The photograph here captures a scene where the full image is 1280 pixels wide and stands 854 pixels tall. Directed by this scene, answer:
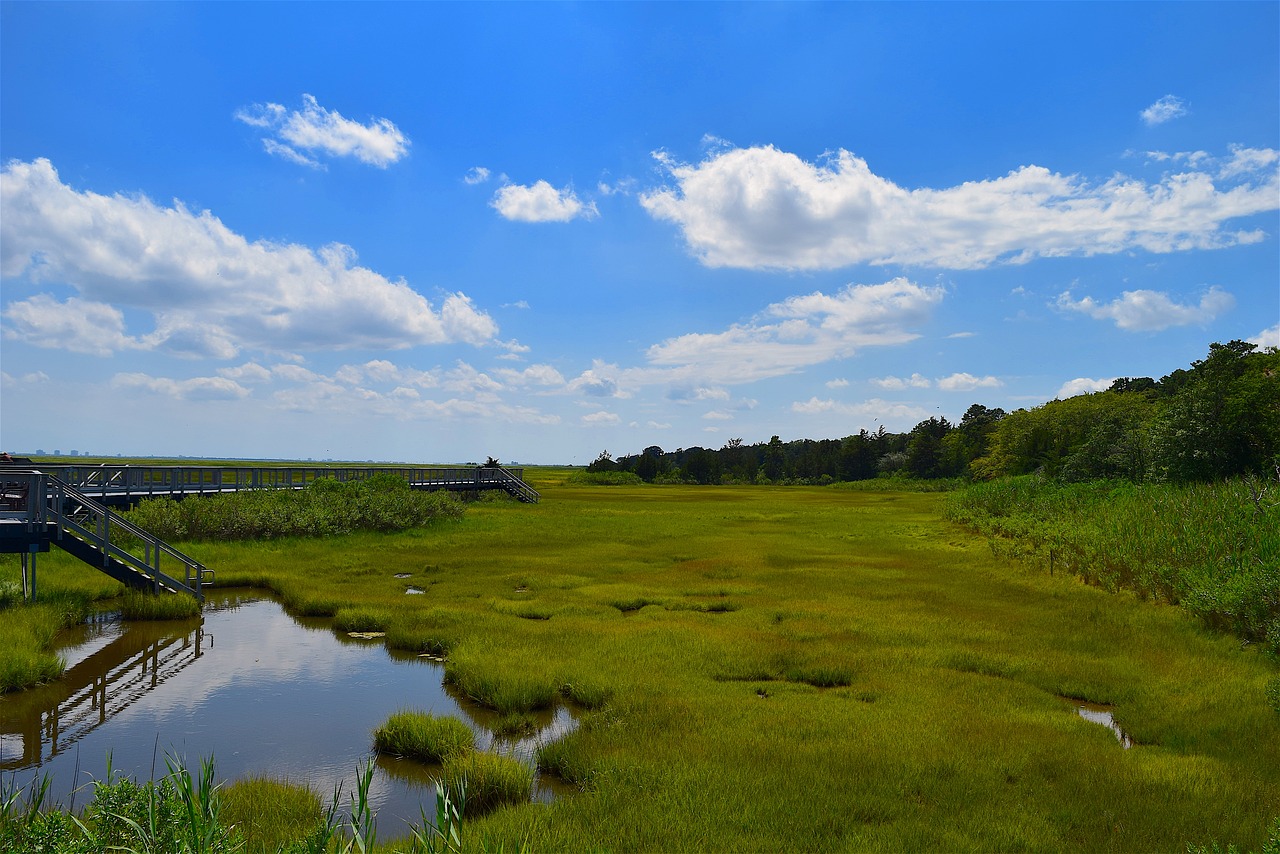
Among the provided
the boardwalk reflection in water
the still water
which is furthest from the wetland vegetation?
the boardwalk reflection in water

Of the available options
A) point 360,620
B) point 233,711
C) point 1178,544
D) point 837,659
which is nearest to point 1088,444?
point 1178,544

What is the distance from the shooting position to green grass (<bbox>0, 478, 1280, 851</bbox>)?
25.8 ft

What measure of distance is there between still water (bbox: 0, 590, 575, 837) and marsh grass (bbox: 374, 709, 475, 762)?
0.83 ft

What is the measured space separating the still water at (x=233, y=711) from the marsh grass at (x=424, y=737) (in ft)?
0.83

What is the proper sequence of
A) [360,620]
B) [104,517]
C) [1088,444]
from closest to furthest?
[360,620] → [104,517] → [1088,444]

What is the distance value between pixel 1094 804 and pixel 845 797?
9.51 feet

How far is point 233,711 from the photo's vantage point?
12070mm

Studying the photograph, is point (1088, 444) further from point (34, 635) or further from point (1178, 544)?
point (34, 635)

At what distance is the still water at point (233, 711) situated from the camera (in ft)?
31.3

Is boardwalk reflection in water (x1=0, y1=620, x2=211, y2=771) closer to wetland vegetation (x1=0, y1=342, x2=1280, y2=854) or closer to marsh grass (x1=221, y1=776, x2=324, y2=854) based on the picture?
wetland vegetation (x1=0, y1=342, x2=1280, y2=854)

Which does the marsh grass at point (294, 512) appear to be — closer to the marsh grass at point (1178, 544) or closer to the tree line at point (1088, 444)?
the marsh grass at point (1178, 544)

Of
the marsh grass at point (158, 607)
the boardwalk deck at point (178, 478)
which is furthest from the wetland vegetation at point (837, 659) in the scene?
the boardwalk deck at point (178, 478)

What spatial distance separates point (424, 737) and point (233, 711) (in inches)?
168

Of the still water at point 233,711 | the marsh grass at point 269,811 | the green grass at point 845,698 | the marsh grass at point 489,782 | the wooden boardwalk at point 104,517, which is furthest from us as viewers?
the wooden boardwalk at point 104,517
